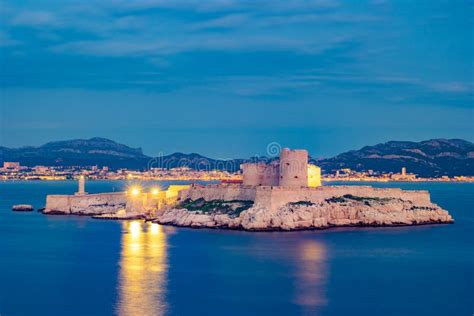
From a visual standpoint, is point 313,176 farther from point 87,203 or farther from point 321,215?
point 87,203

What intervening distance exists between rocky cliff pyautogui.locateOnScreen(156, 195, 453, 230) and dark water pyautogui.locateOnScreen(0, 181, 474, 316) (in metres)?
1.44

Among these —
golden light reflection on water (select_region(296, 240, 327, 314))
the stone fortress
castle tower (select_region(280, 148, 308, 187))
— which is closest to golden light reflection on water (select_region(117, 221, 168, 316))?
golden light reflection on water (select_region(296, 240, 327, 314))

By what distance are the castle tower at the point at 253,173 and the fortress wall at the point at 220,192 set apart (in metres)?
2.30

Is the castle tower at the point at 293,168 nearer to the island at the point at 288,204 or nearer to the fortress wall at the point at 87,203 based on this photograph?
the island at the point at 288,204

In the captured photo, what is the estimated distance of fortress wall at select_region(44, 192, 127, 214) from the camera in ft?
211

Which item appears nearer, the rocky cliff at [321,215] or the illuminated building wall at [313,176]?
the rocky cliff at [321,215]

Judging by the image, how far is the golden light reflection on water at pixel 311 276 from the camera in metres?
28.6

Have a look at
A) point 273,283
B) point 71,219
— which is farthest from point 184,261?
point 71,219

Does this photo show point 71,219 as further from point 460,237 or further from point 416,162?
point 416,162

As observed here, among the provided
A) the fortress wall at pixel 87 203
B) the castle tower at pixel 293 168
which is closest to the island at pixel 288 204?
the castle tower at pixel 293 168

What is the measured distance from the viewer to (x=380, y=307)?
90.4 feet

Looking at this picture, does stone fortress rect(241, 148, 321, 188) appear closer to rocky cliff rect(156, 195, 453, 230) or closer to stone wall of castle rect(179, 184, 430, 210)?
stone wall of castle rect(179, 184, 430, 210)

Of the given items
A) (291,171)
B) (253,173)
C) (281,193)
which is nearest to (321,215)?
(281,193)

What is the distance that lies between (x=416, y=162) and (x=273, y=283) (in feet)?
524
